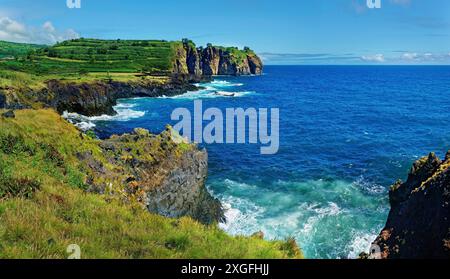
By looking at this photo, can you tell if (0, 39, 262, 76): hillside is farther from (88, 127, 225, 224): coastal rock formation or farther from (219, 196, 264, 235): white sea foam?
(88, 127, 225, 224): coastal rock formation

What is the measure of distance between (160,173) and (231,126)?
175 feet

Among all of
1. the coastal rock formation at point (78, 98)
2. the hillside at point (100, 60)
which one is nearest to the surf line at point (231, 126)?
the coastal rock formation at point (78, 98)

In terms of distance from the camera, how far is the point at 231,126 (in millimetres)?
80688

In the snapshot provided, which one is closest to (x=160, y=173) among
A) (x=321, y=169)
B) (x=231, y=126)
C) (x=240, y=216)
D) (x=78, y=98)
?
(x=240, y=216)

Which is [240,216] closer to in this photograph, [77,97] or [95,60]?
[77,97]

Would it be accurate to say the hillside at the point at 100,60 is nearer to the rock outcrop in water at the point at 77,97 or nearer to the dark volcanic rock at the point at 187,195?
the rock outcrop in water at the point at 77,97

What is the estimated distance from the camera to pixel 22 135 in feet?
64.7

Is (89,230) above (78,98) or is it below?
below

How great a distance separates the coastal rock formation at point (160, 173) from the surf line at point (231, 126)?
1683cm

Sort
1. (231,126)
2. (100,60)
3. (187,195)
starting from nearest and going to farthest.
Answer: (187,195)
(231,126)
(100,60)

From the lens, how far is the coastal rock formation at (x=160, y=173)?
→ 23734 millimetres

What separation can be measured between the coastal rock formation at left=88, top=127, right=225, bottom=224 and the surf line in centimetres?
1683
